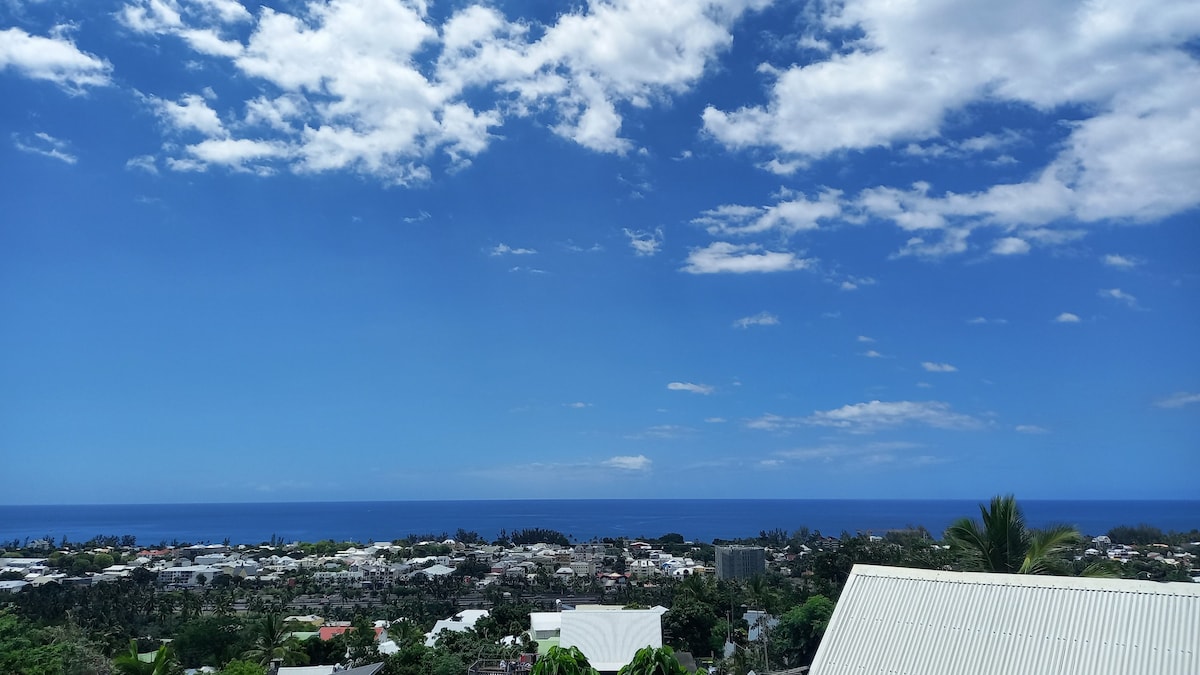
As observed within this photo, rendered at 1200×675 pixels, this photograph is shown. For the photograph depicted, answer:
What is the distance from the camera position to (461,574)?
260 feet

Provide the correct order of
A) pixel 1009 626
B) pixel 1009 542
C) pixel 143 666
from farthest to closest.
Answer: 1. pixel 143 666
2. pixel 1009 542
3. pixel 1009 626

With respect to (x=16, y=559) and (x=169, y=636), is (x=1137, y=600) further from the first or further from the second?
(x=16, y=559)

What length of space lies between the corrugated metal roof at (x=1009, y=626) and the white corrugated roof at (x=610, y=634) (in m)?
16.5

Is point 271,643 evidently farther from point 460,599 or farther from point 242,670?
point 460,599

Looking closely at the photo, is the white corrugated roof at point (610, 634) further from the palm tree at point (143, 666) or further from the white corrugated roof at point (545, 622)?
the palm tree at point (143, 666)

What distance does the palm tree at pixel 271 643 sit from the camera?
3179 cm

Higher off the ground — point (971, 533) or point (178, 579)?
point (971, 533)

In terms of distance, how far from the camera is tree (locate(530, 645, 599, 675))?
31.0ft

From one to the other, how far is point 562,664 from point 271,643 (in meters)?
29.2

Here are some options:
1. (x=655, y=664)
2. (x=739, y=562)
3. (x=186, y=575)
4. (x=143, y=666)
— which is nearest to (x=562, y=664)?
(x=655, y=664)

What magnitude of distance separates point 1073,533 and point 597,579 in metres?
63.7

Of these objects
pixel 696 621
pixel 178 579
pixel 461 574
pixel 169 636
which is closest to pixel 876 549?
pixel 696 621

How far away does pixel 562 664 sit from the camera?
9.51m

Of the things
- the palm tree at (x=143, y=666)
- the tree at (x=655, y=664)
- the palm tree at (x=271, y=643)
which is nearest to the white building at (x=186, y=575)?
the palm tree at (x=271, y=643)
